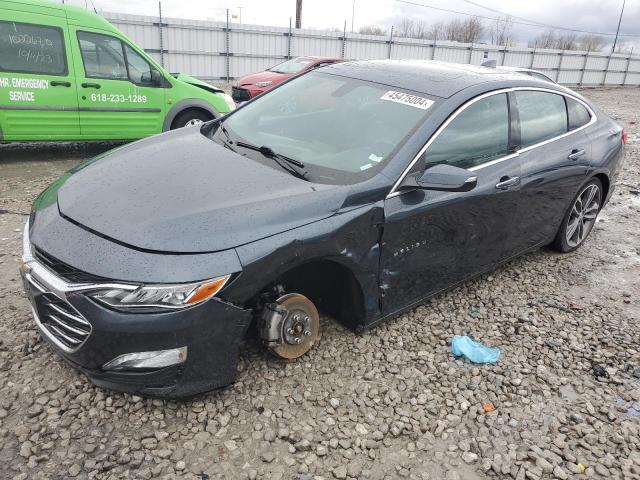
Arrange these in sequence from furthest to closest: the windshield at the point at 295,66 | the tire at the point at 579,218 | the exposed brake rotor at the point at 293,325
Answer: the windshield at the point at 295,66 < the tire at the point at 579,218 < the exposed brake rotor at the point at 293,325

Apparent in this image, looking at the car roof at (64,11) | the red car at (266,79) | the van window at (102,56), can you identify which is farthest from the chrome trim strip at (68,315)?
the red car at (266,79)

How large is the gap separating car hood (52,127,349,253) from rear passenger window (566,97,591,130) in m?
2.74

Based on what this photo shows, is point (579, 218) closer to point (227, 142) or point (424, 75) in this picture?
point (424, 75)

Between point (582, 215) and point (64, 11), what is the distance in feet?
22.2

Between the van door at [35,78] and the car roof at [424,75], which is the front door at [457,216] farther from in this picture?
the van door at [35,78]

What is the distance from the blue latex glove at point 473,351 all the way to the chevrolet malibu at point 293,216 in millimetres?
379

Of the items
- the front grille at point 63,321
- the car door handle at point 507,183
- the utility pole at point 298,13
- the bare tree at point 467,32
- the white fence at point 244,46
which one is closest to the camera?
the front grille at point 63,321

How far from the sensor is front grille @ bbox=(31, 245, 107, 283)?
7.34 ft

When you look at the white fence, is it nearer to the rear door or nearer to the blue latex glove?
the rear door

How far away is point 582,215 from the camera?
4871 mm

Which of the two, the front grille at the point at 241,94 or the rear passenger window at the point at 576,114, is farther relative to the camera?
the front grille at the point at 241,94

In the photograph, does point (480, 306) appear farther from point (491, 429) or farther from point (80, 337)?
point (80, 337)

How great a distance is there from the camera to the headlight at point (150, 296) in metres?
2.21

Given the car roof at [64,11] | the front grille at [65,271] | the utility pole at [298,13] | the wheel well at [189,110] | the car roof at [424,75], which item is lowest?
the wheel well at [189,110]
